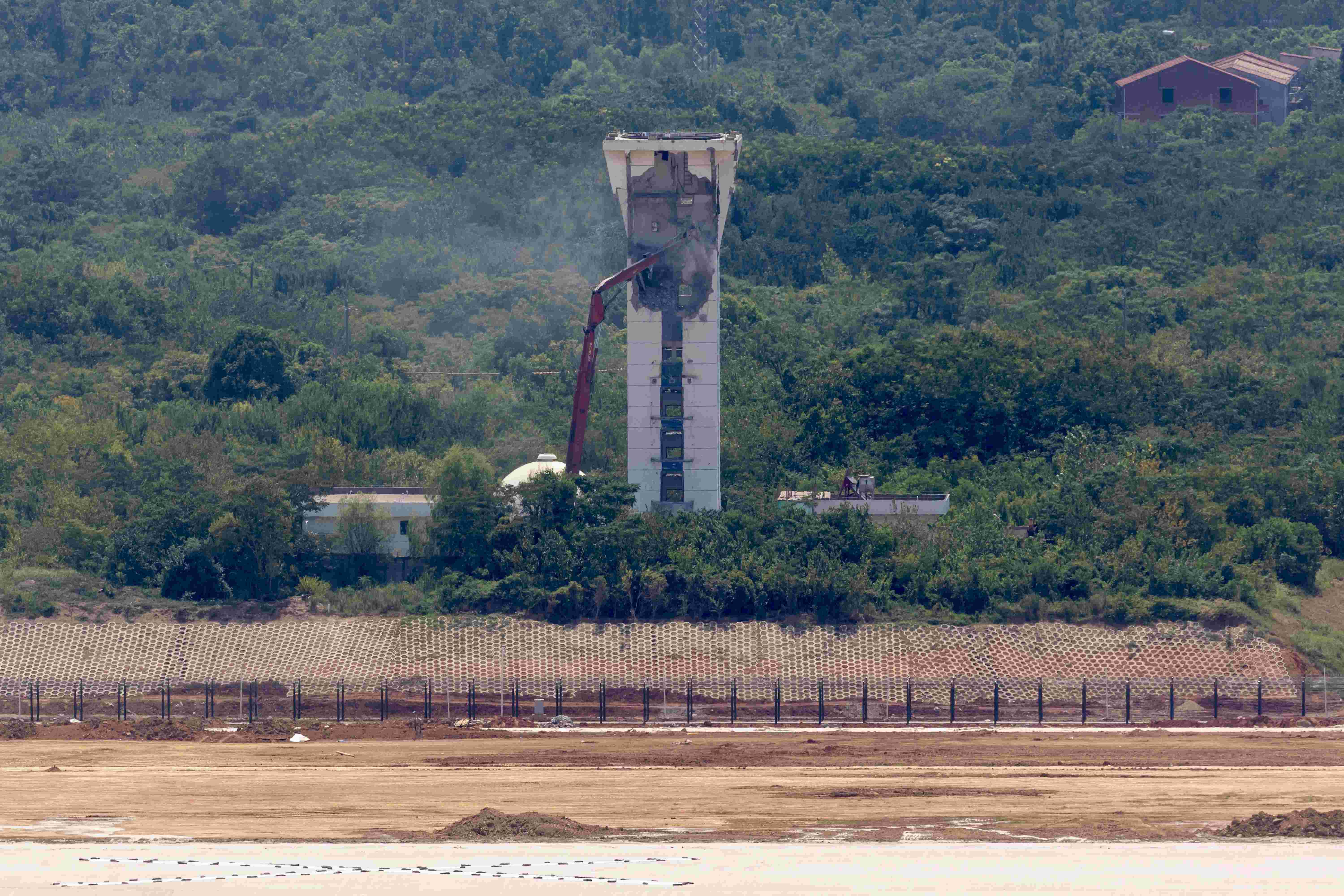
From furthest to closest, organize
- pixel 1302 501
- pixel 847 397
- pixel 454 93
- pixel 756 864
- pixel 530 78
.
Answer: pixel 530 78 < pixel 454 93 < pixel 847 397 < pixel 1302 501 < pixel 756 864

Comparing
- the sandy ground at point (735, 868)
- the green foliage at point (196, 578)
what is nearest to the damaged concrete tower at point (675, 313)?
the green foliage at point (196, 578)

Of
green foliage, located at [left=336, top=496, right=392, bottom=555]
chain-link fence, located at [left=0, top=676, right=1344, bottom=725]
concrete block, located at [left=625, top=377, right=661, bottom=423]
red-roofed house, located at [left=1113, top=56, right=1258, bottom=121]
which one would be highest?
red-roofed house, located at [left=1113, top=56, right=1258, bottom=121]

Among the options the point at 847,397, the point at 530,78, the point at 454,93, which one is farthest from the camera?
the point at 530,78

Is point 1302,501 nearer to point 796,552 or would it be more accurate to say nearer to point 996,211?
point 796,552

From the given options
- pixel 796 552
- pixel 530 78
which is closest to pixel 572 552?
pixel 796 552

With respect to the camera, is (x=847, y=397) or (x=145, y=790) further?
(x=847, y=397)

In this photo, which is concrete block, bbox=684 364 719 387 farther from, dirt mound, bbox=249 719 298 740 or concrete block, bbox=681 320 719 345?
dirt mound, bbox=249 719 298 740

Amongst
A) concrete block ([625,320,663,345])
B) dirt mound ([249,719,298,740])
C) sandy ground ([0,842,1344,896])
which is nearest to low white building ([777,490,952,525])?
concrete block ([625,320,663,345])

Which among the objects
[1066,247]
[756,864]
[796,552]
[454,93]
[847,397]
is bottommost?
[756,864]
